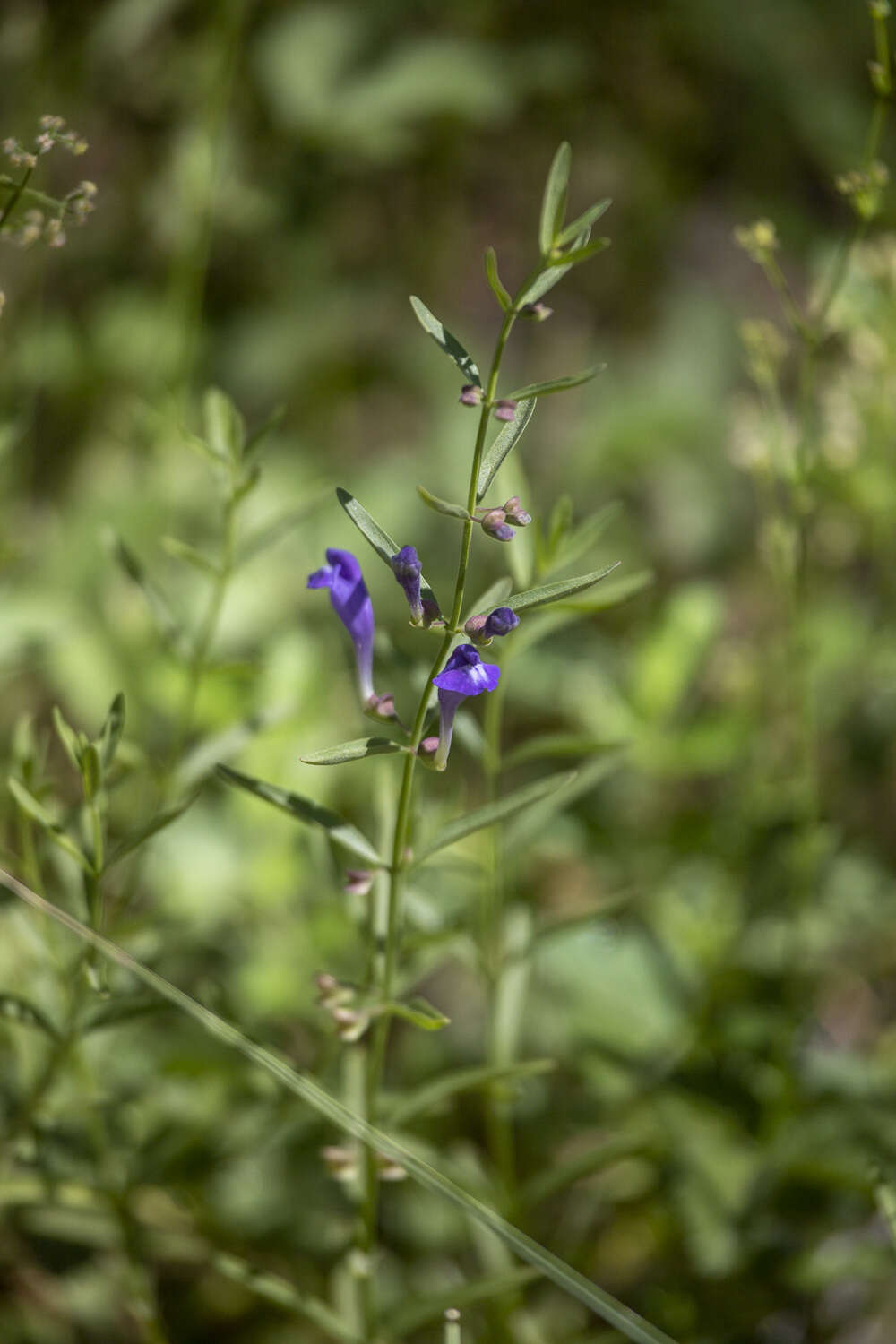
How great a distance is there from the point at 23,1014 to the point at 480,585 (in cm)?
118

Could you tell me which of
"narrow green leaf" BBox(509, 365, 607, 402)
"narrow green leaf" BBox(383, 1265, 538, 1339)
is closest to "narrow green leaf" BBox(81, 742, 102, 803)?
"narrow green leaf" BBox(509, 365, 607, 402)

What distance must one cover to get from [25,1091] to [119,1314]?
430 mm

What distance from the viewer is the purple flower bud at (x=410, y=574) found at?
2.28 ft

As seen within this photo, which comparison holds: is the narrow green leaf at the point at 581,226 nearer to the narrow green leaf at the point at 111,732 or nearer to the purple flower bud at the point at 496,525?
the purple flower bud at the point at 496,525

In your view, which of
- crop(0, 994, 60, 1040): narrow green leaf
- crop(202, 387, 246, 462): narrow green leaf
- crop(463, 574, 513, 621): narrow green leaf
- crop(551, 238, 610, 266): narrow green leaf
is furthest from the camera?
crop(202, 387, 246, 462): narrow green leaf

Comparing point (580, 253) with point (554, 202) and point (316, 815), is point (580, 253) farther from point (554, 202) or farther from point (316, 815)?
point (316, 815)

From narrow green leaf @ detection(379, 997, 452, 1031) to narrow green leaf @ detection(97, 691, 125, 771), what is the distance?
10.0 inches

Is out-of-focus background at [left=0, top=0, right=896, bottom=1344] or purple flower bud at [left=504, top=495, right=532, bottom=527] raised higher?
purple flower bud at [left=504, top=495, right=532, bottom=527]

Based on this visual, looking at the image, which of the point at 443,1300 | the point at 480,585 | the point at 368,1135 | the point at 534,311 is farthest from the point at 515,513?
the point at 480,585

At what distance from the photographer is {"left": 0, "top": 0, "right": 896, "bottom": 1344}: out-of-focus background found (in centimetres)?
119

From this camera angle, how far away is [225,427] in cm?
99

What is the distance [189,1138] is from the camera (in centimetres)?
108

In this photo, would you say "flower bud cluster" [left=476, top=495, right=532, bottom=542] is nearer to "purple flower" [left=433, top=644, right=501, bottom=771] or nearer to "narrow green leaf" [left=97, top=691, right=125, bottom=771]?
"purple flower" [left=433, top=644, right=501, bottom=771]

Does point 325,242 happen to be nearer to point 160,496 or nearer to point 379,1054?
point 160,496
